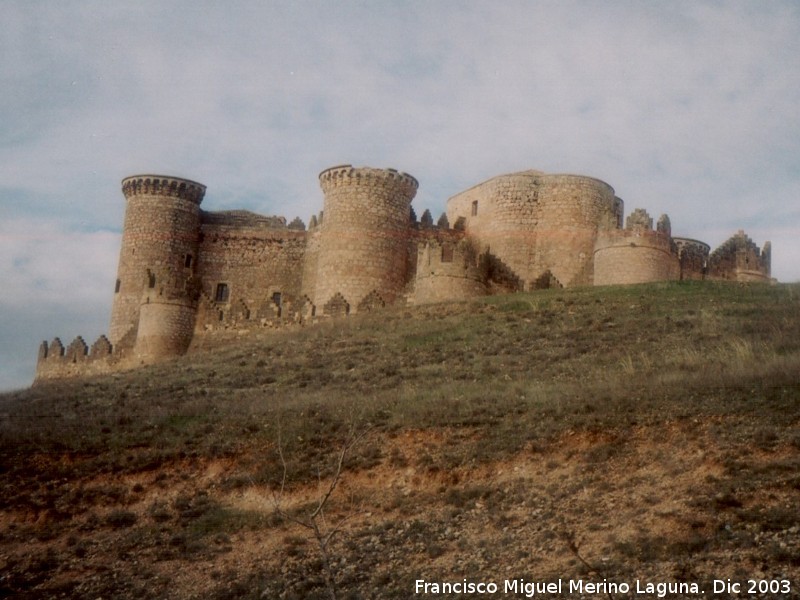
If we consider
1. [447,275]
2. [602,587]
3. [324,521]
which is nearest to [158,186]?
[447,275]

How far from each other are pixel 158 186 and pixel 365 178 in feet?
27.5

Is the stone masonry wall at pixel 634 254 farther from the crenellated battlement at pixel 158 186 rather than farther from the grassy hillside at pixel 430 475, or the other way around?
the crenellated battlement at pixel 158 186

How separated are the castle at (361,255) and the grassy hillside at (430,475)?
34.4 feet

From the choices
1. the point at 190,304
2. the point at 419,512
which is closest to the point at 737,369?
the point at 419,512

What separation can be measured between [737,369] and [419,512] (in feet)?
23.3

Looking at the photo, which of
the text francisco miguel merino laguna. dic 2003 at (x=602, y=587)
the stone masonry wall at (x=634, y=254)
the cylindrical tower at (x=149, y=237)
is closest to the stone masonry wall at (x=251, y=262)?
the cylindrical tower at (x=149, y=237)

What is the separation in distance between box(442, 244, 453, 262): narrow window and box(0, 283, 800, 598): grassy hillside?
32.8ft

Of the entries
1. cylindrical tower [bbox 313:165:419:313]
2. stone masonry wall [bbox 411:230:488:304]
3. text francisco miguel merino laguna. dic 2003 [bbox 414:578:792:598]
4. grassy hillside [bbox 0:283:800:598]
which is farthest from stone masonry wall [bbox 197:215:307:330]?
text francisco miguel merino laguna. dic 2003 [bbox 414:578:792:598]

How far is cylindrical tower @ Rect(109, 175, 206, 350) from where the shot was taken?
36.8 meters

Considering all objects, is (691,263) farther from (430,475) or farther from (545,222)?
(430,475)

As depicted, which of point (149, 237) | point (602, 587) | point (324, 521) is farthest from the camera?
point (149, 237)

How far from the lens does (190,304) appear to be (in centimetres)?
3478

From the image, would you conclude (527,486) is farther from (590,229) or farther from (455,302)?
(590,229)

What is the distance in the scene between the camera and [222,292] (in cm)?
3850
